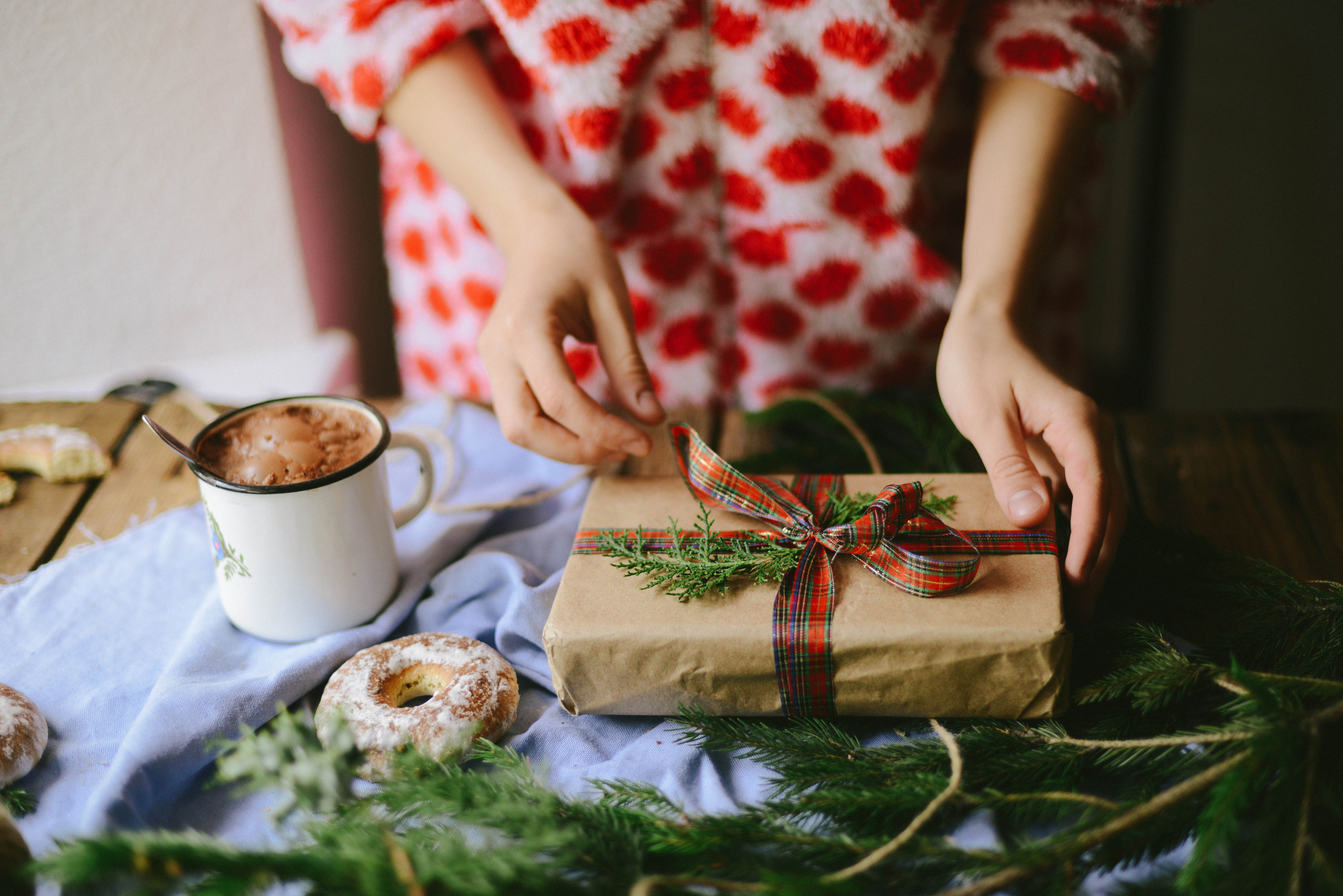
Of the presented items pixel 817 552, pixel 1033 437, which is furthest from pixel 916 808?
pixel 1033 437

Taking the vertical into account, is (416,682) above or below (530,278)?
below

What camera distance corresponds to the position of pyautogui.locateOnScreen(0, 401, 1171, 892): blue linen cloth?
74 cm

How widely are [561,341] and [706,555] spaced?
326 millimetres

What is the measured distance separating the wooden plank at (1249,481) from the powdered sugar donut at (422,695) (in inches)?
31.7

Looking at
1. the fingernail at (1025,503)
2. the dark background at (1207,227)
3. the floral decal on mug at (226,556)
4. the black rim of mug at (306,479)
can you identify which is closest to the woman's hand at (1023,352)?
the fingernail at (1025,503)

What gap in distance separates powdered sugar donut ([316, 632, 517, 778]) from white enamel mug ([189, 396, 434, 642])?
8 cm

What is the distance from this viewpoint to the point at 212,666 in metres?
0.87

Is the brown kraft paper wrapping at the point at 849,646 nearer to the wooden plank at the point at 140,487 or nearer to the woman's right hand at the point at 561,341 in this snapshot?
the woman's right hand at the point at 561,341

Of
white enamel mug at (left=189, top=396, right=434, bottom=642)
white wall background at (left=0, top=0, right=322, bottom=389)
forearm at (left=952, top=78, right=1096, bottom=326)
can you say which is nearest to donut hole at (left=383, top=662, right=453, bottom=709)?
white enamel mug at (left=189, top=396, right=434, bottom=642)

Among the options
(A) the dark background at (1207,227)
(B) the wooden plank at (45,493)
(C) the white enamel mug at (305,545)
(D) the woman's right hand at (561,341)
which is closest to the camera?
(C) the white enamel mug at (305,545)

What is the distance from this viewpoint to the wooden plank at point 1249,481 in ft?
3.26

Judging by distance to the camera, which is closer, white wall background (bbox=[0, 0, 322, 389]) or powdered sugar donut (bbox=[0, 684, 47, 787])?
powdered sugar donut (bbox=[0, 684, 47, 787])

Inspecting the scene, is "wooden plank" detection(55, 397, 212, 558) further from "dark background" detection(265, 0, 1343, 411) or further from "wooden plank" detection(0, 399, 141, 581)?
"dark background" detection(265, 0, 1343, 411)

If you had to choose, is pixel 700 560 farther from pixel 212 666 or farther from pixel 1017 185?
pixel 1017 185
